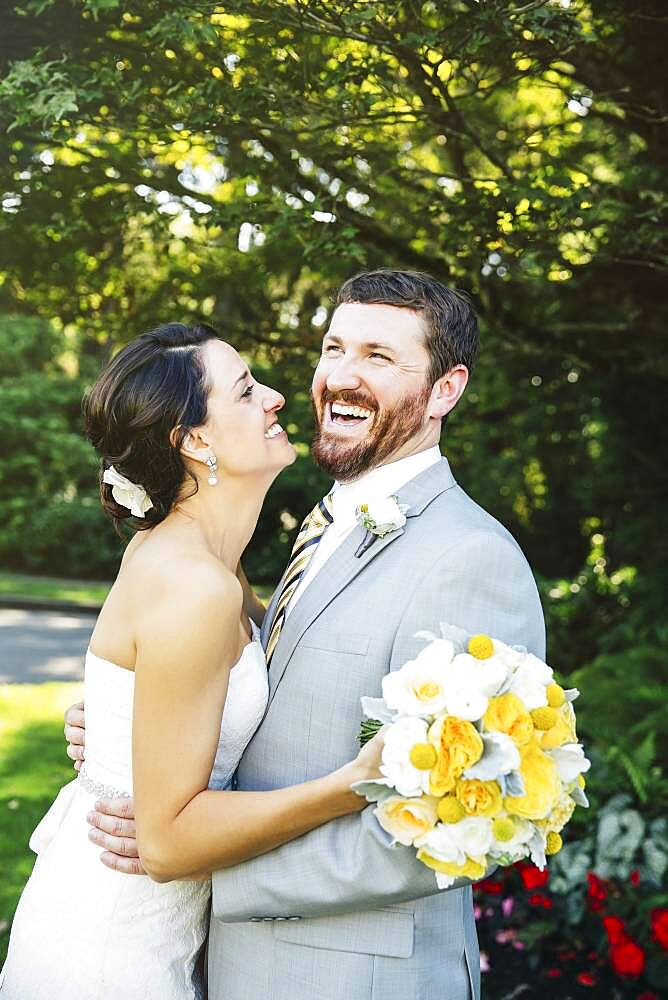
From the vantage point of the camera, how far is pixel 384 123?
12.1ft

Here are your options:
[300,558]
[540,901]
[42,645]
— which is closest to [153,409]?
[300,558]

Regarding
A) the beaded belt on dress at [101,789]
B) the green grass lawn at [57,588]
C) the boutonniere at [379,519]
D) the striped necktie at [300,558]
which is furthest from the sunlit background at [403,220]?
the green grass lawn at [57,588]

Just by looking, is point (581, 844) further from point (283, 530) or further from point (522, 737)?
point (283, 530)

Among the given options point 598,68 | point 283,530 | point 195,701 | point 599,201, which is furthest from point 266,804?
point 283,530

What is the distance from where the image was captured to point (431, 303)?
2.70m

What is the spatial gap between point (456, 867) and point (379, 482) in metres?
1.10

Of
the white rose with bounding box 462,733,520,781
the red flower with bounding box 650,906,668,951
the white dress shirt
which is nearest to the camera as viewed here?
the white rose with bounding box 462,733,520,781

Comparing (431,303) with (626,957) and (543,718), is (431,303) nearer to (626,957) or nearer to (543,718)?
(543,718)

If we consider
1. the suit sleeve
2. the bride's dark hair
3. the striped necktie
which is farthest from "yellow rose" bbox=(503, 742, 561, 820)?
the bride's dark hair

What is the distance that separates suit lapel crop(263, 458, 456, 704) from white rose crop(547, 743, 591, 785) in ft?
2.16

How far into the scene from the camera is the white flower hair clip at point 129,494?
2.53m

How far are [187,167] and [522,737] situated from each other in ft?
14.5

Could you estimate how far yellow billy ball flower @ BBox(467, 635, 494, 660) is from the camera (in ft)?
6.13

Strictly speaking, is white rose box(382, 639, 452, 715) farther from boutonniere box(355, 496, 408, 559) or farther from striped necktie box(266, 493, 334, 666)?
striped necktie box(266, 493, 334, 666)
